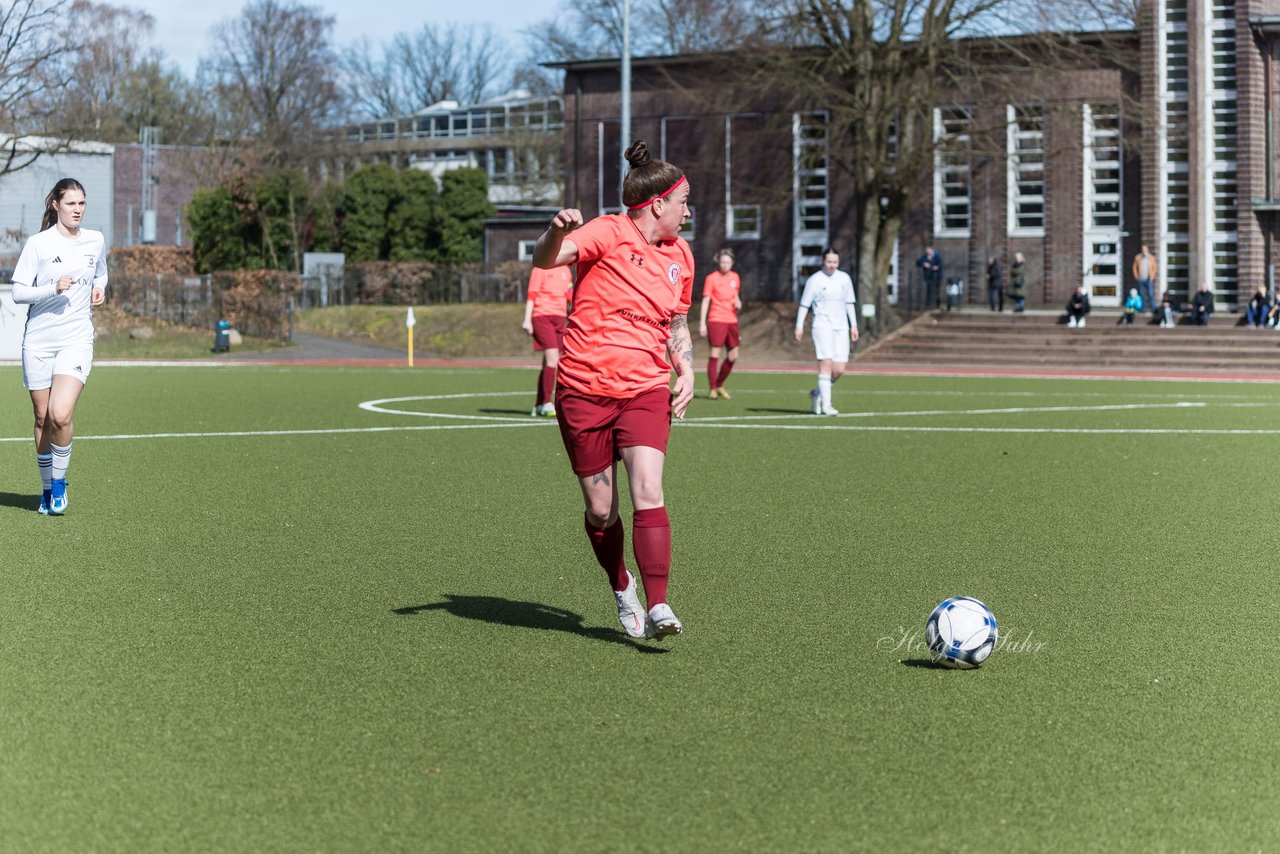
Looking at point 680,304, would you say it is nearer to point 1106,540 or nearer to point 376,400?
point 1106,540

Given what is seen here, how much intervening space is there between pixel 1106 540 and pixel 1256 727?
14.5 ft

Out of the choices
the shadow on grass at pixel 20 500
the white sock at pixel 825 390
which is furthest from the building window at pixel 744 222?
the shadow on grass at pixel 20 500

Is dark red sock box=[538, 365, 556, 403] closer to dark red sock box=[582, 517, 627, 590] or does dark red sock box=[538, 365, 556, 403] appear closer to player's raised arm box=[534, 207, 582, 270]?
dark red sock box=[582, 517, 627, 590]

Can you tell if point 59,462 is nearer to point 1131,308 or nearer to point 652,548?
point 652,548

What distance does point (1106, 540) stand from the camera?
388 inches

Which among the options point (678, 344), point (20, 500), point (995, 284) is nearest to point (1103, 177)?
point (995, 284)

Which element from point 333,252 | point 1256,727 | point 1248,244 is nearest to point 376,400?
point 1256,727

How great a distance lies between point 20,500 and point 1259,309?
3459 cm

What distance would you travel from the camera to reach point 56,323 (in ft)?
35.6

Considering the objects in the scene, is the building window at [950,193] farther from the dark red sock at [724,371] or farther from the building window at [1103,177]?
the dark red sock at [724,371]

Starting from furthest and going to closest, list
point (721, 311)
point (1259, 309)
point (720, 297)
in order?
point (1259, 309) < point (720, 297) < point (721, 311)

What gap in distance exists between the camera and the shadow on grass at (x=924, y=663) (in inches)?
252

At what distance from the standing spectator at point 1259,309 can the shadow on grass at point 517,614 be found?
3582 centimetres

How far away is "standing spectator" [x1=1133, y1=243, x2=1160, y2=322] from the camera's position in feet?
140
